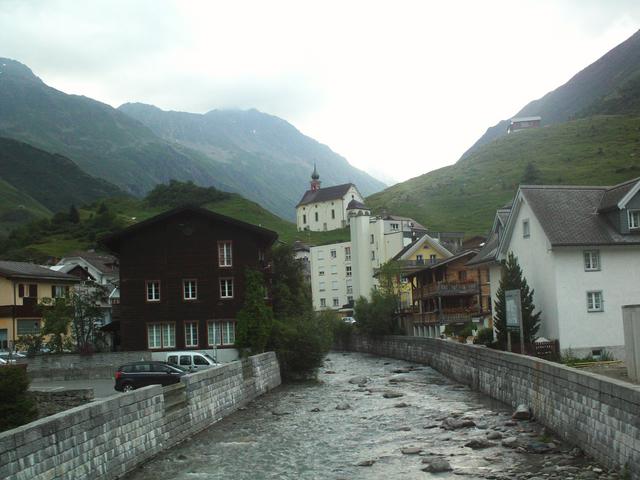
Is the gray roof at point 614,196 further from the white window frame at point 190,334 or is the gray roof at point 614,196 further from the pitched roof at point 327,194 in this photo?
the pitched roof at point 327,194

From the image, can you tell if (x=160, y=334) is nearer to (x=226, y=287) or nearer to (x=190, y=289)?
(x=190, y=289)

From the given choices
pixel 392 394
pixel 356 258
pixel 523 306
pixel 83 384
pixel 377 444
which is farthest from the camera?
pixel 356 258

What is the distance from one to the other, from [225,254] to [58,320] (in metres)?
13.1

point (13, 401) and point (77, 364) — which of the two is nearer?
point (13, 401)

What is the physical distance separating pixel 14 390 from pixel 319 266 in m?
111

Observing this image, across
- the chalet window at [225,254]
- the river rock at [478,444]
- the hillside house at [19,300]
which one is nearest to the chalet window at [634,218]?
the river rock at [478,444]

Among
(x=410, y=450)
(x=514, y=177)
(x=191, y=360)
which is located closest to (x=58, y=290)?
(x=191, y=360)

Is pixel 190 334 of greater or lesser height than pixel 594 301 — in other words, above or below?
below

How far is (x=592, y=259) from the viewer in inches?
1610

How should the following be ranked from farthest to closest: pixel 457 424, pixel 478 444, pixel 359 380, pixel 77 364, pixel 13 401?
1. pixel 77 364
2. pixel 359 380
3. pixel 457 424
4. pixel 478 444
5. pixel 13 401

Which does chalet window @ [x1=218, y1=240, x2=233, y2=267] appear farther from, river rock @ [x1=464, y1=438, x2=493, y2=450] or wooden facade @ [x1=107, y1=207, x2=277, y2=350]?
river rock @ [x1=464, y1=438, x2=493, y2=450]

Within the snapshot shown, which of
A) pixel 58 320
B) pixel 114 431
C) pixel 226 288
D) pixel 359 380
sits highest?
pixel 226 288

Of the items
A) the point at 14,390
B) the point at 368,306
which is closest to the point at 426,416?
the point at 14,390

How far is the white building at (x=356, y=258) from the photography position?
395ft
